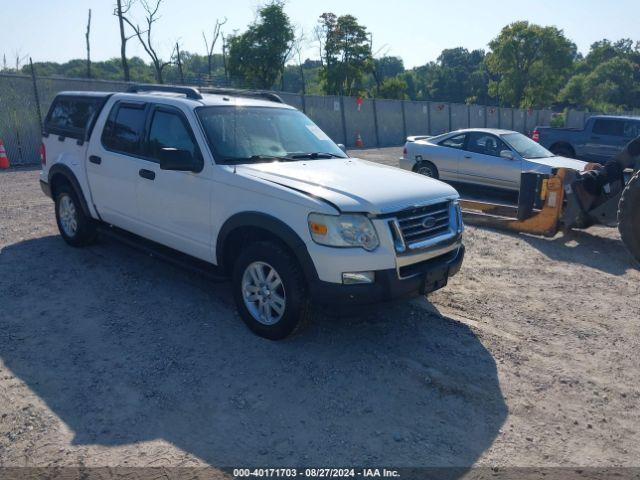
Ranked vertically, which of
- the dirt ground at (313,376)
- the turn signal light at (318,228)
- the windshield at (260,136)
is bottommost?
the dirt ground at (313,376)

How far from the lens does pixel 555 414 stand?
355cm

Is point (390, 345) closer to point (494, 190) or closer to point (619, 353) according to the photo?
point (619, 353)

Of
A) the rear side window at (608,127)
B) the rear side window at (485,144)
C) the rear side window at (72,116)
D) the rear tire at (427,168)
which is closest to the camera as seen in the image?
the rear side window at (72,116)

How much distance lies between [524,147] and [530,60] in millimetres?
44973

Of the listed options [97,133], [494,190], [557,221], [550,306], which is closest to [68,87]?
[97,133]

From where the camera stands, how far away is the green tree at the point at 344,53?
3866cm

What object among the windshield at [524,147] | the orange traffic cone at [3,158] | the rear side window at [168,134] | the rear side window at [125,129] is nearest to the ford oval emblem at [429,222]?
the rear side window at [168,134]

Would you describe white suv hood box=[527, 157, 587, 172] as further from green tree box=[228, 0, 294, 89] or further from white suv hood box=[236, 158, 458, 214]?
green tree box=[228, 0, 294, 89]

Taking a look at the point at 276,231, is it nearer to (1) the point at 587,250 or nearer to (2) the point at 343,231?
(2) the point at 343,231

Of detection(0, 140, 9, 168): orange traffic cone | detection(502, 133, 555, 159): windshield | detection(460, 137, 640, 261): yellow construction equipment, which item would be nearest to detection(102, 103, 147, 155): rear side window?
detection(460, 137, 640, 261): yellow construction equipment

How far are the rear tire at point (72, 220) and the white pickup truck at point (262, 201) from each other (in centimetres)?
14

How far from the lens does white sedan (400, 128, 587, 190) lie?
34.1 feet

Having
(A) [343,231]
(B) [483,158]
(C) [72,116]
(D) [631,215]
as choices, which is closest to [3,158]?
(C) [72,116]

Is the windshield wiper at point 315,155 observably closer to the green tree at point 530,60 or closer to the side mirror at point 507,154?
the side mirror at point 507,154
